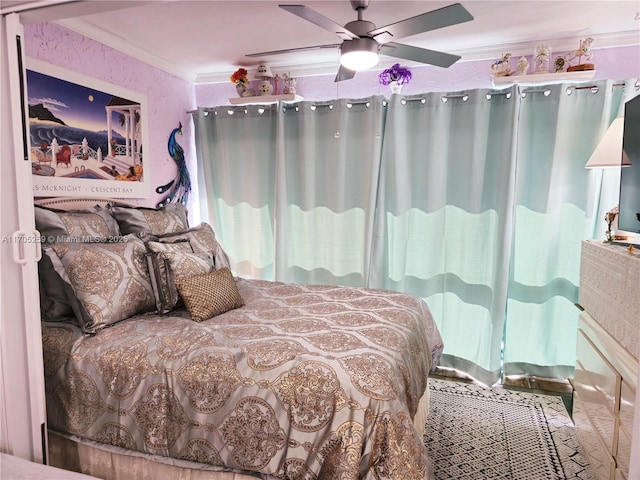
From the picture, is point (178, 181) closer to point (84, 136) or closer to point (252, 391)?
point (84, 136)

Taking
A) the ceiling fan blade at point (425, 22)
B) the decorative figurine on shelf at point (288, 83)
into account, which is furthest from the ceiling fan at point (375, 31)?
the decorative figurine on shelf at point (288, 83)

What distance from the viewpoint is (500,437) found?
101 inches

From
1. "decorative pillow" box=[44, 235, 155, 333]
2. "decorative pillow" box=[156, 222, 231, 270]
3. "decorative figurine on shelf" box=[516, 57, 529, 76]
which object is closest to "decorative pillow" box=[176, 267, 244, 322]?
"decorative pillow" box=[44, 235, 155, 333]

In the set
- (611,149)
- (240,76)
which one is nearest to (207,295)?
(240,76)

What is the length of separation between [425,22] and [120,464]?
235 centimetres

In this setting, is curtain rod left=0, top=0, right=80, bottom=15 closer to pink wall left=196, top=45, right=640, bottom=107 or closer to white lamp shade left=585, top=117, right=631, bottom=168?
pink wall left=196, top=45, right=640, bottom=107

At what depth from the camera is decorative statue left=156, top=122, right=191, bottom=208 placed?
3.72 metres

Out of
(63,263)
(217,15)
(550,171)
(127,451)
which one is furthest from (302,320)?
(550,171)

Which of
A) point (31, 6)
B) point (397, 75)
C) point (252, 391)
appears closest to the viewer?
point (31, 6)

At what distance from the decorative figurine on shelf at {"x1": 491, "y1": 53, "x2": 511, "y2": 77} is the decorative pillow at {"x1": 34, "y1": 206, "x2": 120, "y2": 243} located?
283 cm

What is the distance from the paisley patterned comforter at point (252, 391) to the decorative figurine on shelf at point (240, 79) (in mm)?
2250

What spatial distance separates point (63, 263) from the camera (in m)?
2.07

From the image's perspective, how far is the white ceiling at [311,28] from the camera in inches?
99.9

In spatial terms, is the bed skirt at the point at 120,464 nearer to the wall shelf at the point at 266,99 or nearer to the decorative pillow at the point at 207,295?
the decorative pillow at the point at 207,295
